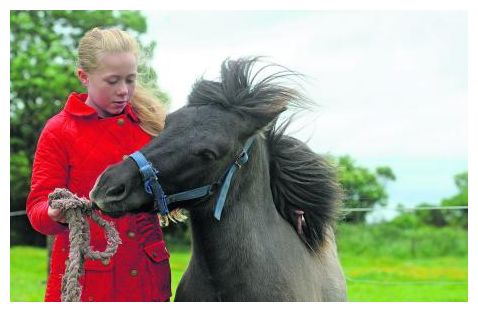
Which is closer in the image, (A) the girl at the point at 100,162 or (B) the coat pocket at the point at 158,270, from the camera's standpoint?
(A) the girl at the point at 100,162

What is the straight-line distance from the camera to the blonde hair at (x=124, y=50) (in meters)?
3.44

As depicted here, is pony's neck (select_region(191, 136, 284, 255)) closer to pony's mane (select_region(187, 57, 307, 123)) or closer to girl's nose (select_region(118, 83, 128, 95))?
pony's mane (select_region(187, 57, 307, 123))

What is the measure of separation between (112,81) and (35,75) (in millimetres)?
14037

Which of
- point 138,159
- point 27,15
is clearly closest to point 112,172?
point 138,159

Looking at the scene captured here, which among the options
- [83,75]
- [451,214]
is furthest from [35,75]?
[83,75]

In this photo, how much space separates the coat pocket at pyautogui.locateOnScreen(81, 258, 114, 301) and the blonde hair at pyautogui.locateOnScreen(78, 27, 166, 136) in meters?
0.77

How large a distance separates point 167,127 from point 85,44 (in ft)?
2.34

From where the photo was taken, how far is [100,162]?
3.42 meters

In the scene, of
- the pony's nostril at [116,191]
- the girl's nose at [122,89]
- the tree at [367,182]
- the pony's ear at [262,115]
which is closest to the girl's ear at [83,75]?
the girl's nose at [122,89]

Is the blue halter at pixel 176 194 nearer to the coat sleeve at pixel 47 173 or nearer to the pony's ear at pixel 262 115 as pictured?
the pony's ear at pixel 262 115

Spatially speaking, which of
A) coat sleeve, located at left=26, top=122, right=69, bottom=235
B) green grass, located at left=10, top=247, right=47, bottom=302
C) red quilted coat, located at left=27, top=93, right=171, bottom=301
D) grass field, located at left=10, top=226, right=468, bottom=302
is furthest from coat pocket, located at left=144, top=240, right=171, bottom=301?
grass field, located at left=10, top=226, right=468, bottom=302

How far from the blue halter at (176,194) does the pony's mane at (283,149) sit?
218mm

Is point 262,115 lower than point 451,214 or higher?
higher

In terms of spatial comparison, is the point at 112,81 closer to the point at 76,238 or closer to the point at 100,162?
the point at 100,162
